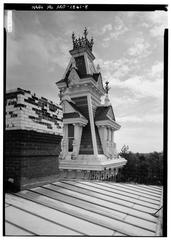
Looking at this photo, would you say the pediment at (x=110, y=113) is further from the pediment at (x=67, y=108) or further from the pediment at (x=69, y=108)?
the pediment at (x=67, y=108)

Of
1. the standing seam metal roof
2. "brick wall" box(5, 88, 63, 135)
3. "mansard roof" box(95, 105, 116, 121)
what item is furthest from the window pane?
the standing seam metal roof

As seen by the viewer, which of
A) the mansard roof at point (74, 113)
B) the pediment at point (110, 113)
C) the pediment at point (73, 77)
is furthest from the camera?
the pediment at point (110, 113)

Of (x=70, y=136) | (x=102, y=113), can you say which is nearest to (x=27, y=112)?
(x=70, y=136)

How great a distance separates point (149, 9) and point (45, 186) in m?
3.39

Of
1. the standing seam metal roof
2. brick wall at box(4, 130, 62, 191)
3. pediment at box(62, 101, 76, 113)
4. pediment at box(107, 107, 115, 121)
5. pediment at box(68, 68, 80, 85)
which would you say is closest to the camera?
the standing seam metal roof

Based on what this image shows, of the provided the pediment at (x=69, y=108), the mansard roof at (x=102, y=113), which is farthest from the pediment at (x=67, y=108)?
the mansard roof at (x=102, y=113)

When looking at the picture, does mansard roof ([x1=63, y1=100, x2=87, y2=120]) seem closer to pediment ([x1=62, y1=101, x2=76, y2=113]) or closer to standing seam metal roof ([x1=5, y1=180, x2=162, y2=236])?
pediment ([x1=62, y1=101, x2=76, y2=113])

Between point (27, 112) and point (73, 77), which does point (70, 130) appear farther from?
point (27, 112)

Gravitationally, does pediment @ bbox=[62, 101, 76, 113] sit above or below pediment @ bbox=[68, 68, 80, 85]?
below

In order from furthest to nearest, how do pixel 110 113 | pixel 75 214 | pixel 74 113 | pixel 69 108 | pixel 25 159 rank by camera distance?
pixel 110 113
pixel 69 108
pixel 74 113
pixel 25 159
pixel 75 214

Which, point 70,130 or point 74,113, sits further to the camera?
point 70,130

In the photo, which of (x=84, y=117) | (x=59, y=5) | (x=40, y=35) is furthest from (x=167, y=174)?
(x=84, y=117)

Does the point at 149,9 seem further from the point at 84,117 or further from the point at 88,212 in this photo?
the point at 84,117

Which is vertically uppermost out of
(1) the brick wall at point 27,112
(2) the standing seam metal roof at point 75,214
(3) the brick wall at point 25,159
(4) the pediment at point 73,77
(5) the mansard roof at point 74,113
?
(4) the pediment at point 73,77
